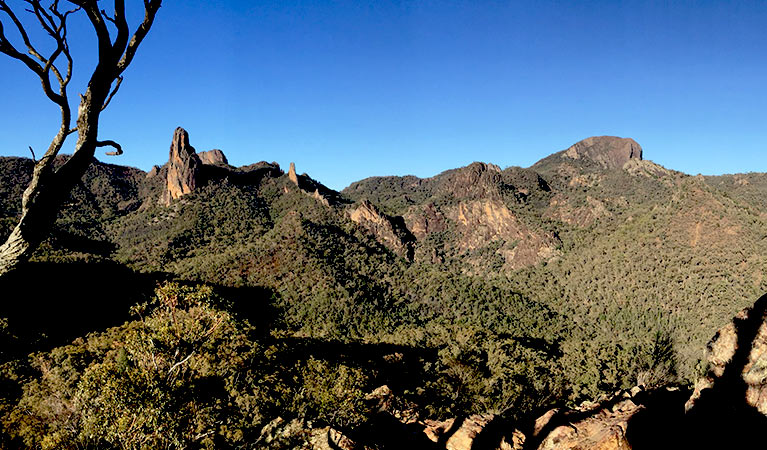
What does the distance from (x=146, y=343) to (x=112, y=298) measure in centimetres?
6236

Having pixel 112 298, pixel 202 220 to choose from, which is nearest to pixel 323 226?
pixel 202 220

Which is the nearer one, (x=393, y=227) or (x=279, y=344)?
(x=279, y=344)

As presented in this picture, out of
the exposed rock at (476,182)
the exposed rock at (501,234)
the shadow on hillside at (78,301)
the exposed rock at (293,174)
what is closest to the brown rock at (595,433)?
the shadow on hillside at (78,301)

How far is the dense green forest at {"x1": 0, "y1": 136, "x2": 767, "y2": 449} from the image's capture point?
14914mm

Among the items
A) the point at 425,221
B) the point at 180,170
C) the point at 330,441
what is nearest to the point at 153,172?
the point at 180,170

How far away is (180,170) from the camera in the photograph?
422 feet

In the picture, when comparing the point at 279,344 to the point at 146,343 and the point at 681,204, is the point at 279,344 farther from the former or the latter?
the point at 681,204

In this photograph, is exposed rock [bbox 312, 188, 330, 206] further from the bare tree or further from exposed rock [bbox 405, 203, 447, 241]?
the bare tree

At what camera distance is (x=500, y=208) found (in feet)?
406

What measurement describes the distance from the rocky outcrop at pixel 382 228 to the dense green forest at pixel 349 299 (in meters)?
0.79

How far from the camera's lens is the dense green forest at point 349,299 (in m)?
14.9

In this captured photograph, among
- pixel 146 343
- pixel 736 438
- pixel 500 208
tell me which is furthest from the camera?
pixel 500 208

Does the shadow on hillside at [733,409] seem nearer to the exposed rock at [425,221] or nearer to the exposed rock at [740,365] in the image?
the exposed rock at [740,365]

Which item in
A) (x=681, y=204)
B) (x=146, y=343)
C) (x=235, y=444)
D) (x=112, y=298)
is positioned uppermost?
(x=681, y=204)
